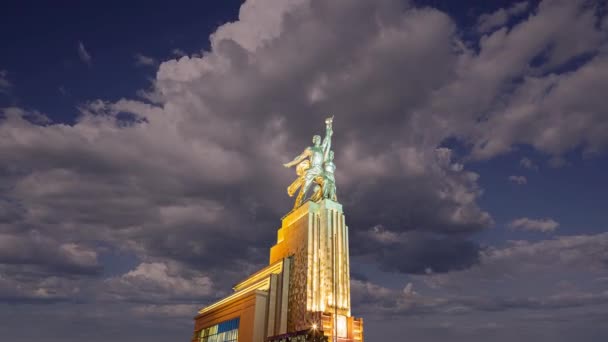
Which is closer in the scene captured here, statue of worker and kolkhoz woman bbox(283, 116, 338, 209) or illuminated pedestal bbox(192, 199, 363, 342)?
illuminated pedestal bbox(192, 199, 363, 342)

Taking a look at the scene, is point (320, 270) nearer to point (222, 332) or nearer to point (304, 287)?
point (304, 287)

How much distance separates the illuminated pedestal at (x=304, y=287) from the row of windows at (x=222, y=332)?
26cm

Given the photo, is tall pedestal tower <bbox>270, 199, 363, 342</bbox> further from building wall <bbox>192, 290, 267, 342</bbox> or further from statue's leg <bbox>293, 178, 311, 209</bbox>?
building wall <bbox>192, 290, 267, 342</bbox>

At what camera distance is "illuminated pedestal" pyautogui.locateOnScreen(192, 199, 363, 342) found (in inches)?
2100

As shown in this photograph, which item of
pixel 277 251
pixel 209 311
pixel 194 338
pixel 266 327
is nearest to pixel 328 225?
pixel 277 251

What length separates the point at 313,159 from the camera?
6519cm

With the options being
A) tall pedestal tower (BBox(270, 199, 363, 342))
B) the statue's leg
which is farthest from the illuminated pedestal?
the statue's leg

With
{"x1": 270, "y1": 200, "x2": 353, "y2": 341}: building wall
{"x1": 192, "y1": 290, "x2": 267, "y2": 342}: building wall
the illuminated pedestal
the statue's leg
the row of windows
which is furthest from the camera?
the statue's leg

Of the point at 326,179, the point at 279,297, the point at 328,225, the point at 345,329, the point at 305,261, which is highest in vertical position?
the point at 326,179

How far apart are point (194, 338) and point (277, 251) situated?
76.3 feet

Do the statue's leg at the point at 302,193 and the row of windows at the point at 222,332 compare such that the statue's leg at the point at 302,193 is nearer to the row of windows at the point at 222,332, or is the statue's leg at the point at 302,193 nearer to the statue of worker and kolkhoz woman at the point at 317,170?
the statue of worker and kolkhoz woman at the point at 317,170

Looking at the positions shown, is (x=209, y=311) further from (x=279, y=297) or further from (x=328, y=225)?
(x=328, y=225)

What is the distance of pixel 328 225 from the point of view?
58875 mm

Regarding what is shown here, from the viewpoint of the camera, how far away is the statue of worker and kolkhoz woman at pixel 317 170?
63.4 meters
